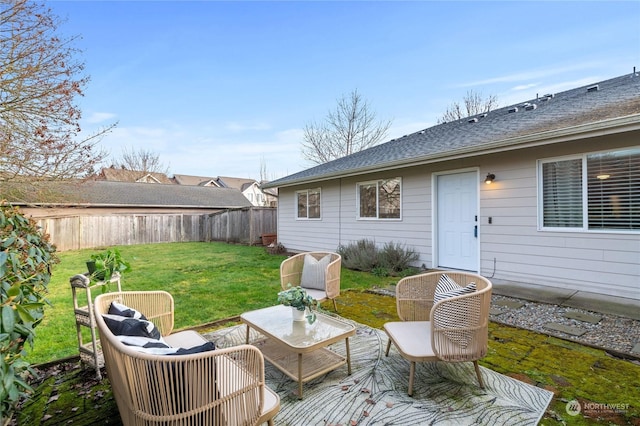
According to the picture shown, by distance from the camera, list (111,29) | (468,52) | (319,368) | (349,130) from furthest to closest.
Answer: (349,130)
(468,52)
(111,29)
(319,368)

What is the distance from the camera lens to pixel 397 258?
724 centimetres

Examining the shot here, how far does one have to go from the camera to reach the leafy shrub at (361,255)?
751 centimetres

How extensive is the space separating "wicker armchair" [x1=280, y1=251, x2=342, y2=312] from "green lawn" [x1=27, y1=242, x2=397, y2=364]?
63 cm

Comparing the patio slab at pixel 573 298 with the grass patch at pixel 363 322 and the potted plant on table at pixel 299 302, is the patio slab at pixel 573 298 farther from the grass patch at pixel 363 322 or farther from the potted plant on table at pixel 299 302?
the potted plant on table at pixel 299 302

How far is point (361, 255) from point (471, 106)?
50.2ft

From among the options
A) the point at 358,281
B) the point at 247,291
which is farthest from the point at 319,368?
the point at 358,281

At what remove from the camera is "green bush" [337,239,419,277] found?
7141 mm

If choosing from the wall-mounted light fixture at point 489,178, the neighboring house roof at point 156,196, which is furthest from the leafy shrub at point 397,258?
the neighboring house roof at point 156,196

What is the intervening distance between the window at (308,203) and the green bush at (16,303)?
762 centimetres

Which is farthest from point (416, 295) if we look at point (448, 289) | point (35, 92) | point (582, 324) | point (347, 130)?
point (347, 130)

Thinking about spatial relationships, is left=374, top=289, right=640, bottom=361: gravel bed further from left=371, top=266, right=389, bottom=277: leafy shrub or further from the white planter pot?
the white planter pot

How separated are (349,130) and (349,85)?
2760 millimetres

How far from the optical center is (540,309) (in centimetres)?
442

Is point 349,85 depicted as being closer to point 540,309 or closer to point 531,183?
point 531,183
